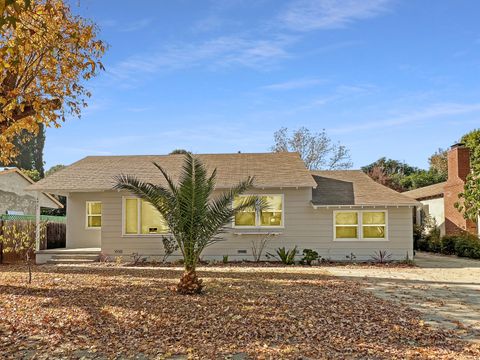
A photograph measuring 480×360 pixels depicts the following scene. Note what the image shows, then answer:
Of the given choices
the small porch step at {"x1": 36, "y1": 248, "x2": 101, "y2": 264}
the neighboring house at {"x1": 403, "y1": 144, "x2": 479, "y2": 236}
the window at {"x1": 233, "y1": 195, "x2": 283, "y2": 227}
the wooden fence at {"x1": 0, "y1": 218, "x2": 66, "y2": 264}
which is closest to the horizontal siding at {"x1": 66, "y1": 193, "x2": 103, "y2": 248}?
the wooden fence at {"x1": 0, "y1": 218, "x2": 66, "y2": 264}

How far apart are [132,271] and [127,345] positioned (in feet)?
28.0

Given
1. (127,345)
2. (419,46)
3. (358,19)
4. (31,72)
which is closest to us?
(127,345)

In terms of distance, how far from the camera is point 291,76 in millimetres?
17438

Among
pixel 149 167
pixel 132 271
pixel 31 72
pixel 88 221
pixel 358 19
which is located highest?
pixel 358 19

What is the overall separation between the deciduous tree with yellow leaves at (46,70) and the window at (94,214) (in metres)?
7.59

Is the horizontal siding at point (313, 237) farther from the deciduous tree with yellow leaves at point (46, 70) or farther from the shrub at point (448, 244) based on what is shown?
the deciduous tree with yellow leaves at point (46, 70)

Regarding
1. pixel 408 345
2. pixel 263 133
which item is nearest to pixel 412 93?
pixel 408 345

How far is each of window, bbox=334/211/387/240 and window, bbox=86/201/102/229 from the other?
1051cm

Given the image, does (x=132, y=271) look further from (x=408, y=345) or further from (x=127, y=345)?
(x=408, y=345)

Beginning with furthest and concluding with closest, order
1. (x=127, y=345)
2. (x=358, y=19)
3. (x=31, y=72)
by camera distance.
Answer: (x=358, y=19) < (x=31, y=72) < (x=127, y=345)

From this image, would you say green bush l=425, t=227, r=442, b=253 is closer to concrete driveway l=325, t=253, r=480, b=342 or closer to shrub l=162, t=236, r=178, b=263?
concrete driveway l=325, t=253, r=480, b=342

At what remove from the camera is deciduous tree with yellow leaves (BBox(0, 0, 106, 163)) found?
9773 millimetres

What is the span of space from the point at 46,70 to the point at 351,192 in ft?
40.7

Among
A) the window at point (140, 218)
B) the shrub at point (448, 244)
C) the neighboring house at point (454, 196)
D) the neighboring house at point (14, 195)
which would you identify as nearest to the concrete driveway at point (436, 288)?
the shrub at point (448, 244)
